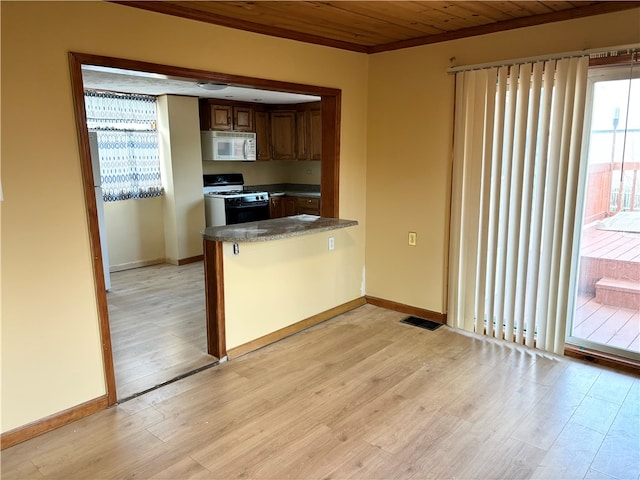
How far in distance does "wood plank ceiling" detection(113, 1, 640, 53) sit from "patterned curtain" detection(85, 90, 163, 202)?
3.20m

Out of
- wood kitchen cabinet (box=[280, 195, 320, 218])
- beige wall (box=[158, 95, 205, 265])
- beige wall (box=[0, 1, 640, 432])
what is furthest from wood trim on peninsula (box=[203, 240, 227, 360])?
wood kitchen cabinet (box=[280, 195, 320, 218])

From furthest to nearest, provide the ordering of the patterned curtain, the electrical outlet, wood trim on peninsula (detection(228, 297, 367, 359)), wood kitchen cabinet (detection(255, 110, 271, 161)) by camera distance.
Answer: wood kitchen cabinet (detection(255, 110, 271, 161)), the patterned curtain, the electrical outlet, wood trim on peninsula (detection(228, 297, 367, 359))

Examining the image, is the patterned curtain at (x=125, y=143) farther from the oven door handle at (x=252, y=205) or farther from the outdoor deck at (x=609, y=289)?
the outdoor deck at (x=609, y=289)

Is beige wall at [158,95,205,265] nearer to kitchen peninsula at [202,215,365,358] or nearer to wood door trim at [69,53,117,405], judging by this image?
kitchen peninsula at [202,215,365,358]

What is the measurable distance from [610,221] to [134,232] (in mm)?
5479

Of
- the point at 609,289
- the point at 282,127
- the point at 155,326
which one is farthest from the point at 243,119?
the point at 609,289

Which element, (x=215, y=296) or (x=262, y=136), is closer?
(x=215, y=296)

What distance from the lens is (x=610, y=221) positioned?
3.17 metres

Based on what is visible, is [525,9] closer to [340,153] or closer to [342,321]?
[340,153]

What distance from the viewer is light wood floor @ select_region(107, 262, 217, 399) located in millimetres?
3170

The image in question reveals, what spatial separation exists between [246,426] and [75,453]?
88 cm

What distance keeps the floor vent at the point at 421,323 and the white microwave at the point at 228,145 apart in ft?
12.6

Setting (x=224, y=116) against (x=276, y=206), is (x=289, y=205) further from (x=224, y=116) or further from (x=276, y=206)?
(x=224, y=116)

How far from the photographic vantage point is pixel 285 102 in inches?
278
